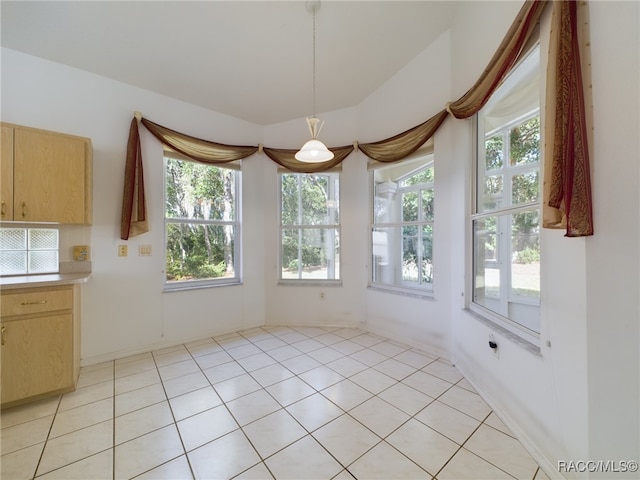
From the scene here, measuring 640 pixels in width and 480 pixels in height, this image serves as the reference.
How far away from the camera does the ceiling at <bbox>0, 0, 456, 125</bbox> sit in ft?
6.97

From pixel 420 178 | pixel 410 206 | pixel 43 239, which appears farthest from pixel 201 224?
pixel 420 178

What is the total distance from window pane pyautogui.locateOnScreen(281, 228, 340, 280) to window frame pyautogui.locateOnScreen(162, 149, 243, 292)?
2.12 feet

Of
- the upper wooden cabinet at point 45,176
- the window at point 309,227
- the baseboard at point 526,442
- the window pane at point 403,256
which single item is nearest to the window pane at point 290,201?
the window at point 309,227

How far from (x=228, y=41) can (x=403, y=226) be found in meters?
2.64

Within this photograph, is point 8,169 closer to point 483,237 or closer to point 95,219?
point 95,219

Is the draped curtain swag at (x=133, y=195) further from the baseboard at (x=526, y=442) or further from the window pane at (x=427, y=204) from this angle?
the baseboard at (x=526, y=442)

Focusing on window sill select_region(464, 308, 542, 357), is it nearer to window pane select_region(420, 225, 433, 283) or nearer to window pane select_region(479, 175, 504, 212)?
window pane select_region(420, 225, 433, 283)

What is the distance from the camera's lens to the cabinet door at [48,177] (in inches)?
85.3

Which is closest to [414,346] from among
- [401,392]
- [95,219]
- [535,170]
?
[401,392]

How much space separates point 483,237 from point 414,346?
4.75ft

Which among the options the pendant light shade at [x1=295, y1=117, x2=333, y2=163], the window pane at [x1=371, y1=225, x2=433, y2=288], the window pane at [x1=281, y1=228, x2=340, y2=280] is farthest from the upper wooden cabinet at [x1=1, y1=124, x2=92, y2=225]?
the window pane at [x1=371, y1=225, x2=433, y2=288]

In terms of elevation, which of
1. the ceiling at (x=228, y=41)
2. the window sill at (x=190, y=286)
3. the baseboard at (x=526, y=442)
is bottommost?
the baseboard at (x=526, y=442)

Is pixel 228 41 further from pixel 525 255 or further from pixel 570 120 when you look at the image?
pixel 525 255

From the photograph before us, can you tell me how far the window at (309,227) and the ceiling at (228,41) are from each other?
1.18 metres
